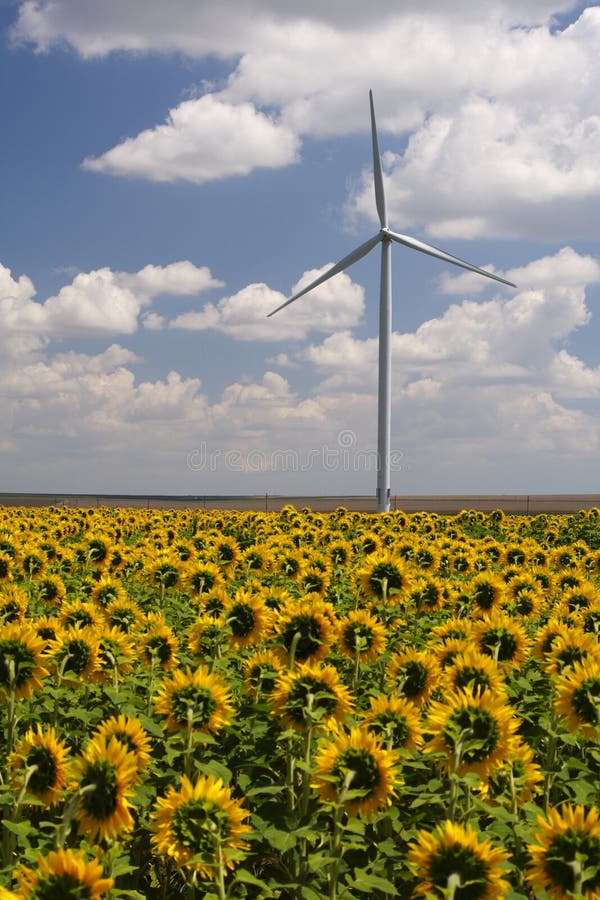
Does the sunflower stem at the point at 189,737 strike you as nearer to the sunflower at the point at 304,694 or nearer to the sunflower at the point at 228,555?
the sunflower at the point at 304,694

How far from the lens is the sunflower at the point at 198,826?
4160mm

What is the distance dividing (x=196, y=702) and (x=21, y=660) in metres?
1.28

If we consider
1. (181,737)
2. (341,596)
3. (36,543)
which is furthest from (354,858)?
(36,543)

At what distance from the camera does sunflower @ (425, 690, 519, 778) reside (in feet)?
15.1

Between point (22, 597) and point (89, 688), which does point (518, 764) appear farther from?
point (22, 597)

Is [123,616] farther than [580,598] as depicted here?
No

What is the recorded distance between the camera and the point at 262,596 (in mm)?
7785

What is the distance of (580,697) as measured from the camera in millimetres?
5535

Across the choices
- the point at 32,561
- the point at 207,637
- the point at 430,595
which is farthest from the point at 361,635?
the point at 32,561

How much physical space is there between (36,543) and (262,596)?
22.4 feet

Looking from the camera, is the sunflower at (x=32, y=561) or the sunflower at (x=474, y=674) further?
the sunflower at (x=32, y=561)

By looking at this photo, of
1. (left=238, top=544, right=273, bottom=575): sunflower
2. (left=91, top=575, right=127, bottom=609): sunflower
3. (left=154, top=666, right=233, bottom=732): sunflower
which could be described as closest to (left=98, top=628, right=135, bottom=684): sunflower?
(left=154, top=666, right=233, bottom=732): sunflower

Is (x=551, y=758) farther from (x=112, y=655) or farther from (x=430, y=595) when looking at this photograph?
(x=430, y=595)

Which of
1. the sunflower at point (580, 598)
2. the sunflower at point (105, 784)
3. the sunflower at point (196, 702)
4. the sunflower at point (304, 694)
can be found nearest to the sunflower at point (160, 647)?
the sunflower at point (196, 702)
